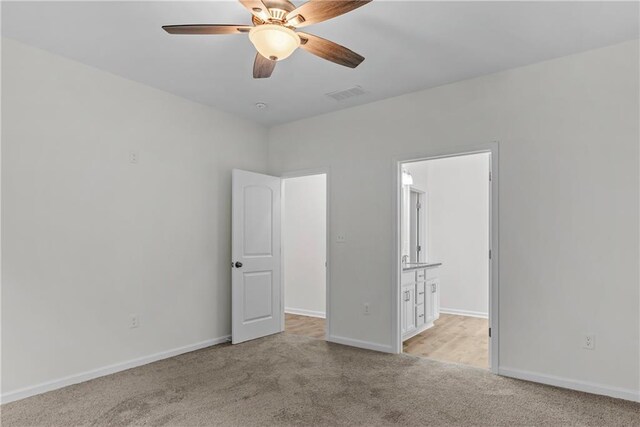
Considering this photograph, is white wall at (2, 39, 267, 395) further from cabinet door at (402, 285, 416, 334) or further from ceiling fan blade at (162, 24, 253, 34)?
cabinet door at (402, 285, 416, 334)

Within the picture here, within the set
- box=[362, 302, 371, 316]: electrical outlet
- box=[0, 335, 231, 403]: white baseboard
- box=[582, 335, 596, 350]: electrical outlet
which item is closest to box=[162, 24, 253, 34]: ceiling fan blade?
box=[0, 335, 231, 403]: white baseboard

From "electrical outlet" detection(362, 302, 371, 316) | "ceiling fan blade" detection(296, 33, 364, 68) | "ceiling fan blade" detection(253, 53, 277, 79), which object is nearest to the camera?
"ceiling fan blade" detection(296, 33, 364, 68)

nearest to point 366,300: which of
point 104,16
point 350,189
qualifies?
point 350,189

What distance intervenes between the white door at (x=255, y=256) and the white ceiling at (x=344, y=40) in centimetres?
124

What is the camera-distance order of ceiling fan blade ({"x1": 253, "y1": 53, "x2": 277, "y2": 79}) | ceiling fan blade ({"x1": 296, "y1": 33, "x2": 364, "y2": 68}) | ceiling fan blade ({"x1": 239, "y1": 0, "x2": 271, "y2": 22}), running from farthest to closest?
ceiling fan blade ({"x1": 253, "y1": 53, "x2": 277, "y2": 79}), ceiling fan blade ({"x1": 296, "y1": 33, "x2": 364, "y2": 68}), ceiling fan blade ({"x1": 239, "y1": 0, "x2": 271, "y2": 22})

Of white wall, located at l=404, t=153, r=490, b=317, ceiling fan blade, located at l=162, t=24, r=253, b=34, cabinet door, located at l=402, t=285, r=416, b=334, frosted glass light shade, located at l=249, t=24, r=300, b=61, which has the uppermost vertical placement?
ceiling fan blade, located at l=162, t=24, r=253, b=34

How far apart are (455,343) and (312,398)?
2279mm

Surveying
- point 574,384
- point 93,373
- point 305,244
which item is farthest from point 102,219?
point 574,384

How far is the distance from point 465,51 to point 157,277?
3439mm

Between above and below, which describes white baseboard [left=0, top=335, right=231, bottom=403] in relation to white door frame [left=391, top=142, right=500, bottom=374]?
below

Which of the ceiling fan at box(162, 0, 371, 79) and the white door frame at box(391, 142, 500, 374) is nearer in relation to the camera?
the ceiling fan at box(162, 0, 371, 79)

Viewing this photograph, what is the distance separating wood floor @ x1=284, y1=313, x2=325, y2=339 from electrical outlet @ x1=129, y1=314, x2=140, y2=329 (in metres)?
1.93

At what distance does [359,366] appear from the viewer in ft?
12.1

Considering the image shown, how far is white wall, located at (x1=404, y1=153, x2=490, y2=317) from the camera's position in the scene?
6.30 metres
